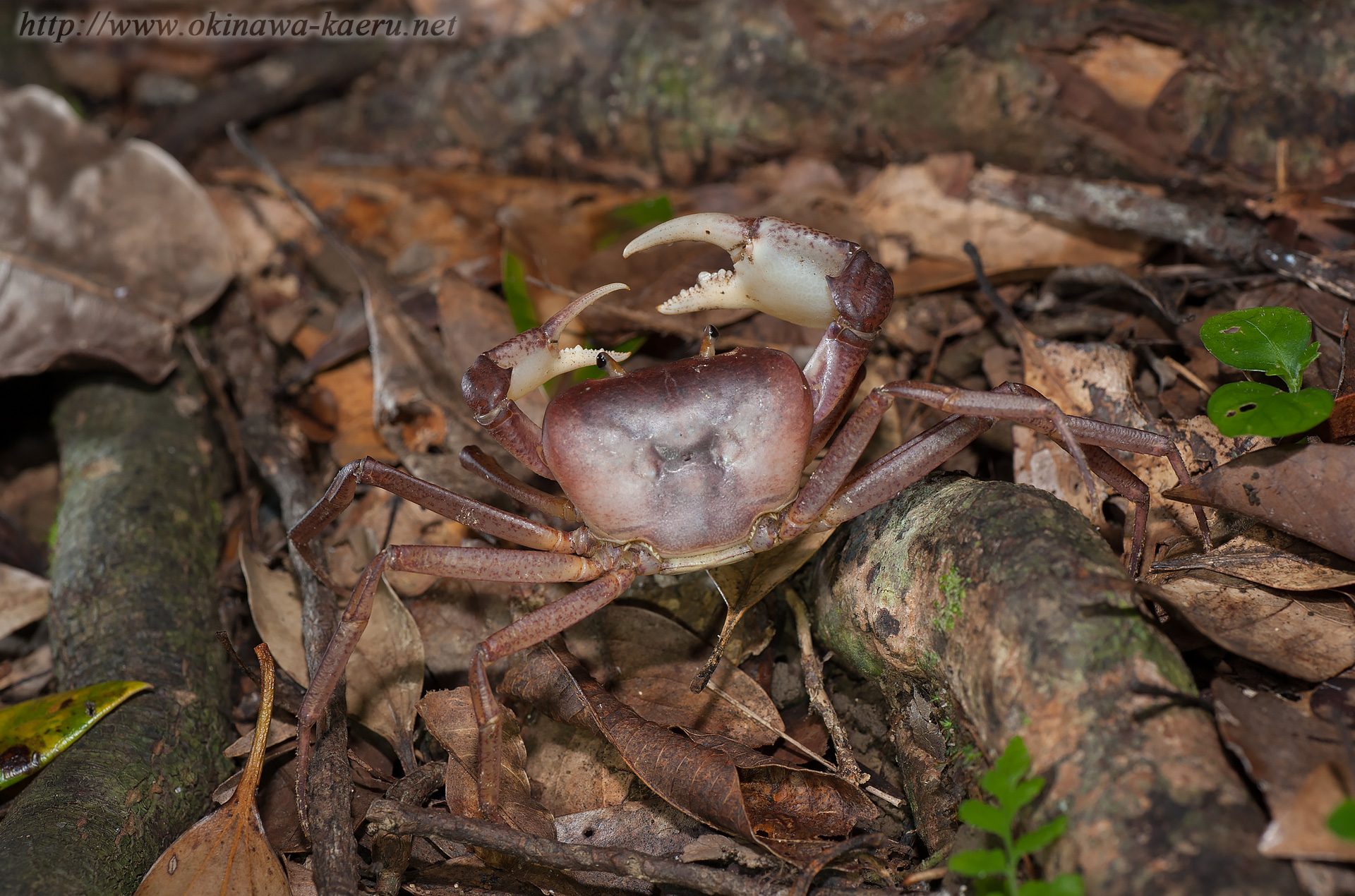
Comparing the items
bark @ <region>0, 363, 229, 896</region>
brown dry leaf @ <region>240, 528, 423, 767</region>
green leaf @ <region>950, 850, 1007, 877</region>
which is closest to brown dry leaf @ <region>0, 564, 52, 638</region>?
bark @ <region>0, 363, 229, 896</region>

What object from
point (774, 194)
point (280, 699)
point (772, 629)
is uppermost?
point (774, 194)

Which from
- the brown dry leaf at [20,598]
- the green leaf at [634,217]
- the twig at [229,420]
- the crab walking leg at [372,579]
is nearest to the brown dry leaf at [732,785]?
the crab walking leg at [372,579]

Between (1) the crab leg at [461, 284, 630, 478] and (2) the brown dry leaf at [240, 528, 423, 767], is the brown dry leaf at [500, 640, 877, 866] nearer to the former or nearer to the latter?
(2) the brown dry leaf at [240, 528, 423, 767]

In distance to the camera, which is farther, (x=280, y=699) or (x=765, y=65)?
(x=765, y=65)

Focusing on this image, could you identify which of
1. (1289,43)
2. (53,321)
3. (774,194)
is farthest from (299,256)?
(1289,43)

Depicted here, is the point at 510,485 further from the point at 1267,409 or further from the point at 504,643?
the point at 1267,409

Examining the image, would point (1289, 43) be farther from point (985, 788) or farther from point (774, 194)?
point (985, 788)
